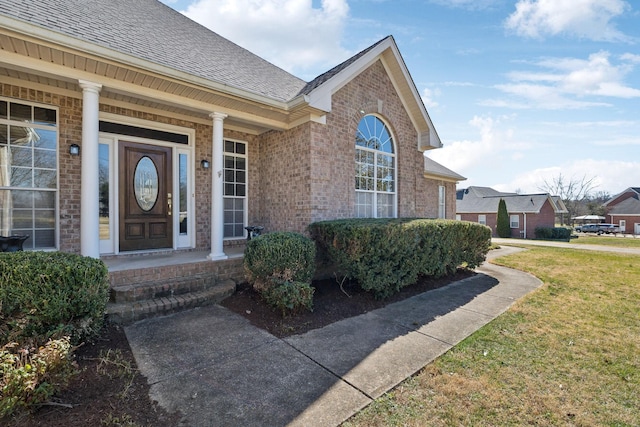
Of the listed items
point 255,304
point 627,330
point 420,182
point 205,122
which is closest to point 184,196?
point 205,122

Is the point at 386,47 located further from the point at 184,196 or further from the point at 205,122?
the point at 184,196

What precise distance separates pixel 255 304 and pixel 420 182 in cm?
704

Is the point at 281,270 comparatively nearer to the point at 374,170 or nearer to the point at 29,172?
the point at 374,170

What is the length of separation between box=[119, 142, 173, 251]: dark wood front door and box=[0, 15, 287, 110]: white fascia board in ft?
7.15

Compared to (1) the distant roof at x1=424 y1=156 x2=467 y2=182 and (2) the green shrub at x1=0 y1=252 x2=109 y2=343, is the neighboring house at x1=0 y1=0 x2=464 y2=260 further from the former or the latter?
(1) the distant roof at x1=424 y1=156 x2=467 y2=182

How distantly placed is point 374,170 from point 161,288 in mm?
6066

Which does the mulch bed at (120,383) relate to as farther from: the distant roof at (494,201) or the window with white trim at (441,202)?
the distant roof at (494,201)

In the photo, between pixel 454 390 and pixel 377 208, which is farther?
pixel 377 208

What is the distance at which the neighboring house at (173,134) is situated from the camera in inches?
178

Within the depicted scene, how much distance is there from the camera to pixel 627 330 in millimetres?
4398

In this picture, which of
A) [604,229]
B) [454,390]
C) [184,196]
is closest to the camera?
[454,390]

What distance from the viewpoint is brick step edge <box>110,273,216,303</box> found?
4.49 meters

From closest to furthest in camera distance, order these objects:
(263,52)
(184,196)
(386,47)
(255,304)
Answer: (255,304), (184,196), (386,47), (263,52)

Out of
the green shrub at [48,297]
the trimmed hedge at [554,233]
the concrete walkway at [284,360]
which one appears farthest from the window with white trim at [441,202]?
the trimmed hedge at [554,233]
